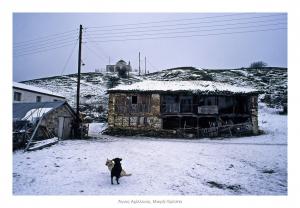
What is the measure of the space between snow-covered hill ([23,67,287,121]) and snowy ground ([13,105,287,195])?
72.0ft

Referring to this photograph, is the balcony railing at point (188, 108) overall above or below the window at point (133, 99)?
below

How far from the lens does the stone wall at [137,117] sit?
22.8 m

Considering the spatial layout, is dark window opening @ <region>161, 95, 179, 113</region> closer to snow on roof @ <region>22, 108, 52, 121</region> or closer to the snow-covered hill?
snow on roof @ <region>22, 108, 52, 121</region>

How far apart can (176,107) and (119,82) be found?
3245 cm

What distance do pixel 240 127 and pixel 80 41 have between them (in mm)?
16254

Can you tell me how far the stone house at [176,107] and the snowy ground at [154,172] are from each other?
363 inches

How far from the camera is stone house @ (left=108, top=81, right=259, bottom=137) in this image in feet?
73.4

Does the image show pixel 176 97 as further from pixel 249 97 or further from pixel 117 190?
pixel 117 190

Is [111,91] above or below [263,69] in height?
below

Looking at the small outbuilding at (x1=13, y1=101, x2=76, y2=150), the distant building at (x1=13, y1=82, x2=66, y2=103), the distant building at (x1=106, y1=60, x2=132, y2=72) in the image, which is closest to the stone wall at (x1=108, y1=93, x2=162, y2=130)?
the small outbuilding at (x1=13, y1=101, x2=76, y2=150)

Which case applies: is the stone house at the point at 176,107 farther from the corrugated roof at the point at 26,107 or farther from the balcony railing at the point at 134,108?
the corrugated roof at the point at 26,107

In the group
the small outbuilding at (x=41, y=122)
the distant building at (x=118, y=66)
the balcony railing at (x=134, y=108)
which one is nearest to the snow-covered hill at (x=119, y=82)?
the distant building at (x=118, y=66)
